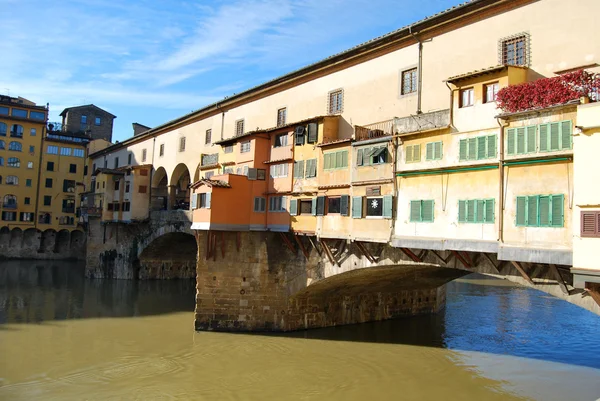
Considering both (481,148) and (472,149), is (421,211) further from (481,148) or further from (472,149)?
(481,148)

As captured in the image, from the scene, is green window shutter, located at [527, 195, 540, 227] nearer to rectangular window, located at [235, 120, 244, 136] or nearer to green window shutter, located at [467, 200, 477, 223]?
green window shutter, located at [467, 200, 477, 223]

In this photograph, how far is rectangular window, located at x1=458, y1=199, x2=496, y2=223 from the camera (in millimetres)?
15086

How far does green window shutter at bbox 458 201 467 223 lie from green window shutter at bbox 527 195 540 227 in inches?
85.4

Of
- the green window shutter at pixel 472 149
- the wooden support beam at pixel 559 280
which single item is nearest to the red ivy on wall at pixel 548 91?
the green window shutter at pixel 472 149

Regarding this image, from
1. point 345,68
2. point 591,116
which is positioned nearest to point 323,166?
point 345,68

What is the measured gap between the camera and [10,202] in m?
60.8

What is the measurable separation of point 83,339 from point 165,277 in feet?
78.6

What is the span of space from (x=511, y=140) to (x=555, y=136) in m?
1.29

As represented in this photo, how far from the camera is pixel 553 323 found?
29.5 m

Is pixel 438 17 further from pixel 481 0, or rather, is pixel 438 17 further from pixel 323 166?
pixel 323 166

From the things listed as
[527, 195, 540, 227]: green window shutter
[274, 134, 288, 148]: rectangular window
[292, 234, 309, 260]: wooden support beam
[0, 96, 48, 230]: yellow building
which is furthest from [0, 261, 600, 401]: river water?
[0, 96, 48, 230]: yellow building

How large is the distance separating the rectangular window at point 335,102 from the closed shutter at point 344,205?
A: 4.95m

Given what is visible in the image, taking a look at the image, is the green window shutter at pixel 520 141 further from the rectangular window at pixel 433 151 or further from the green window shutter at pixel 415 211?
the green window shutter at pixel 415 211

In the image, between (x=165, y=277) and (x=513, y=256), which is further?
(x=165, y=277)
